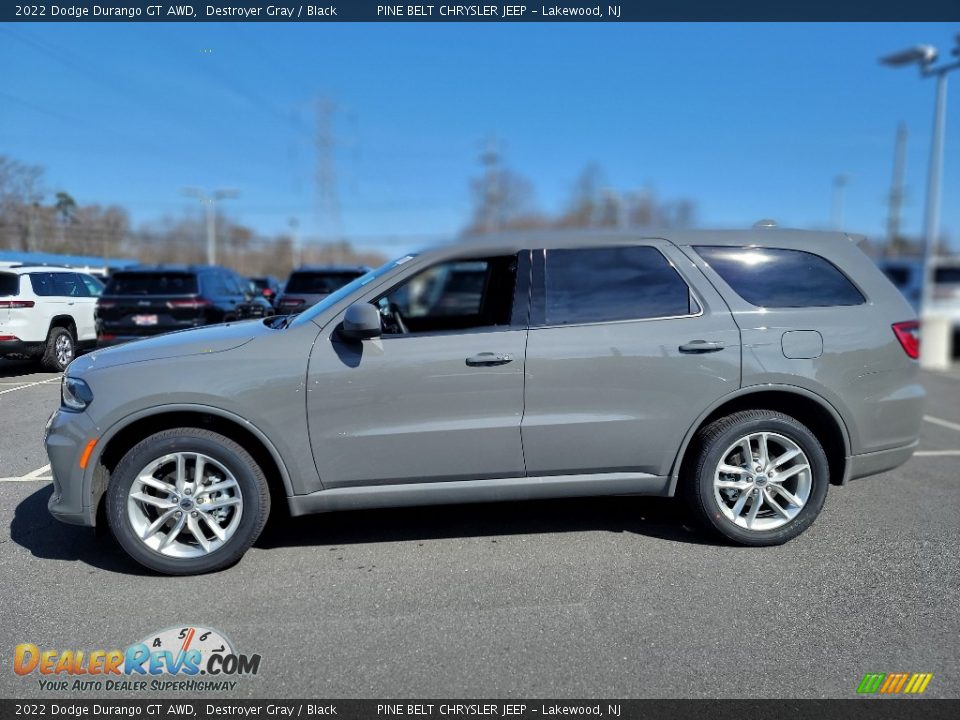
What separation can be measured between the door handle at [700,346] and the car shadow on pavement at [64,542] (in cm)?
323

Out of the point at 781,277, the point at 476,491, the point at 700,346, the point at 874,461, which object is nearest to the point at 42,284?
the point at 476,491

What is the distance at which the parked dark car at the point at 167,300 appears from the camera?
6.90m

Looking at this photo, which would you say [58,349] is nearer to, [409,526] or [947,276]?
[409,526]

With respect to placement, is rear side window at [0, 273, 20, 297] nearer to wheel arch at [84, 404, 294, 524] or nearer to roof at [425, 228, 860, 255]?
wheel arch at [84, 404, 294, 524]

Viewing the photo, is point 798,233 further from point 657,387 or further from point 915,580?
point 915,580

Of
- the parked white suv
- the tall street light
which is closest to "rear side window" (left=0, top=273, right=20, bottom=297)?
the parked white suv

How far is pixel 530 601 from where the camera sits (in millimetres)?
3268

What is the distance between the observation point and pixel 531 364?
11.9 ft

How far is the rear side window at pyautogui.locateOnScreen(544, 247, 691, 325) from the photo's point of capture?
3.79 metres

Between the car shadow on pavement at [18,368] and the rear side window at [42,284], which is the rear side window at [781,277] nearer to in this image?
the car shadow on pavement at [18,368]

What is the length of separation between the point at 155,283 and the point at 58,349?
361 centimetres

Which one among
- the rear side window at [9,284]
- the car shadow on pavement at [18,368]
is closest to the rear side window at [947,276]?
the car shadow on pavement at [18,368]

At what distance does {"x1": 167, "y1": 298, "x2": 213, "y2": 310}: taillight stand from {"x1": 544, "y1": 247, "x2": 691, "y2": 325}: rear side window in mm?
6128
